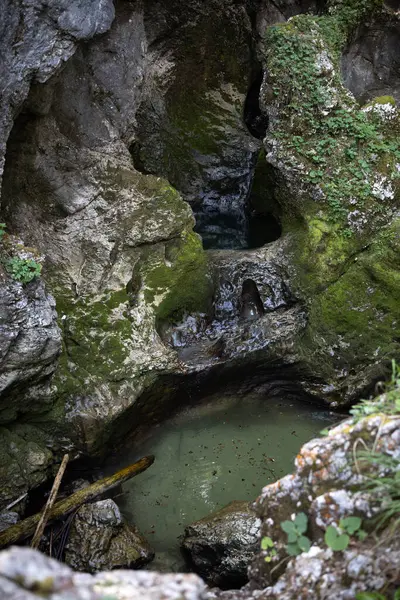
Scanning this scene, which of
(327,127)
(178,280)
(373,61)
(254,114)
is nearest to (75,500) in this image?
(178,280)

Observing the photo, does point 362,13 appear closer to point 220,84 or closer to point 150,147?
point 220,84

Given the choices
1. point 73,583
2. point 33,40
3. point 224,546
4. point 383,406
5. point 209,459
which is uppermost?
point 33,40

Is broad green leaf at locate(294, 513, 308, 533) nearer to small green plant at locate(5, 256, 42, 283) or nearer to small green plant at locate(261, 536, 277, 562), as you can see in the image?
small green plant at locate(261, 536, 277, 562)

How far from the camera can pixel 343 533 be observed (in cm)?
299

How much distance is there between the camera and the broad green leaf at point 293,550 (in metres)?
3.12

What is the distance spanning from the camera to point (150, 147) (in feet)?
31.0

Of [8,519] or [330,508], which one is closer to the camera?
[330,508]

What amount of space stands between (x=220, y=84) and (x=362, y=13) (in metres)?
2.62

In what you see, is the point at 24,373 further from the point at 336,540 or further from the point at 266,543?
the point at 336,540

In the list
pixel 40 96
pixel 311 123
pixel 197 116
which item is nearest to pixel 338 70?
pixel 311 123

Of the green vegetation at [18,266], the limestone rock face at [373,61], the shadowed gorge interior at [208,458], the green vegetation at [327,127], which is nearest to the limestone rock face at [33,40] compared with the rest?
the green vegetation at [18,266]

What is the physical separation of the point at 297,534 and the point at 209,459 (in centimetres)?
362

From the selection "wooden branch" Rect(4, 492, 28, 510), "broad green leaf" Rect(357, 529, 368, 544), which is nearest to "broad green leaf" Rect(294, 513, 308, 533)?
"broad green leaf" Rect(357, 529, 368, 544)

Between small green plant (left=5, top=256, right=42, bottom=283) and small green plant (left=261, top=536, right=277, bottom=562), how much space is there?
3.30 meters
